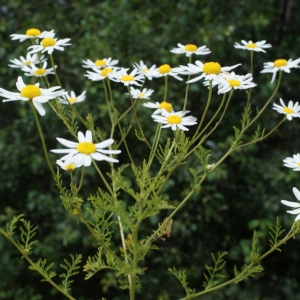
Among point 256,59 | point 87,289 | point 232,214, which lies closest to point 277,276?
point 232,214

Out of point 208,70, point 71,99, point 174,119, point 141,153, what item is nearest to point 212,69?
point 208,70

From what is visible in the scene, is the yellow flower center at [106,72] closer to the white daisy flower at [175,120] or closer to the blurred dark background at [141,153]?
the white daisy flower at [175,120]

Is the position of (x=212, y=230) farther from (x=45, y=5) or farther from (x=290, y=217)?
(x=45, y=5)

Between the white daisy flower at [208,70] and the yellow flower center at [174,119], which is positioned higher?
the white daisy flower at [208,70]

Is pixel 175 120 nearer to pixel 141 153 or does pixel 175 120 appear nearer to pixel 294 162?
pixel 294 162

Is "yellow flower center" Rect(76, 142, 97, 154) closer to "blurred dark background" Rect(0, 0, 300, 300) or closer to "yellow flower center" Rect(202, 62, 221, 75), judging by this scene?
"yellow flower center" Rect(202, 62, 221, 75)

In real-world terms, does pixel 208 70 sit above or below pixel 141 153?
above

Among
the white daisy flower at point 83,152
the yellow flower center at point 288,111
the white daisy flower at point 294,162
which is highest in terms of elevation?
the white daisy flower at point 83,152

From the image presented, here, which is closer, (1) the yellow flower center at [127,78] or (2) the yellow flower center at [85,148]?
(2) the yellow flower center at [85,148]

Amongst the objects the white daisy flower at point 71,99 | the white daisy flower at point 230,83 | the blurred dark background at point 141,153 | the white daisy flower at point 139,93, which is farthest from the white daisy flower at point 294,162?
the blurred dark background at point 141,153
